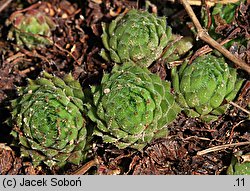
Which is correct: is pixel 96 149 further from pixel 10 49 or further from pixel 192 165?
pixel 10 49

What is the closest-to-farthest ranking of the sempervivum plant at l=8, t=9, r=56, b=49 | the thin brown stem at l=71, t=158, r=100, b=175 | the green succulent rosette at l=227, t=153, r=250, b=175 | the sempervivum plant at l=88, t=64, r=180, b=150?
1. the sempervivum plant at l=88, t=64, r=180, b=150
2. the green succulent rosette at l=227, t=153, r=250, b=175
3. the thin brown stem at l=71, t=158, r=100, b=175
4. the sempervivum plant at l=8, t=9, r=56, b=49

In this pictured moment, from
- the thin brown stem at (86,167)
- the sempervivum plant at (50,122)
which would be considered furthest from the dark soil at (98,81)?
the sempervivum plant at (50,122)

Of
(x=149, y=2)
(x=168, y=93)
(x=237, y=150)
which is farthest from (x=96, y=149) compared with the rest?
(x=149, y=2)

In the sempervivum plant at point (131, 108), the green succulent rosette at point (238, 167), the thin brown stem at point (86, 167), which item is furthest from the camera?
the thin brown stem at point (86, 167)

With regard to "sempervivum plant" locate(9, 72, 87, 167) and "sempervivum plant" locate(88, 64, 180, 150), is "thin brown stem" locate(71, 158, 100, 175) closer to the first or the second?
"sempervivum plant" locate(9, 72, 87, 167)

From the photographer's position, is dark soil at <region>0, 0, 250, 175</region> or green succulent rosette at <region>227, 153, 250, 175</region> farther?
dark soil at <region>0, 0, 250, 175</region>

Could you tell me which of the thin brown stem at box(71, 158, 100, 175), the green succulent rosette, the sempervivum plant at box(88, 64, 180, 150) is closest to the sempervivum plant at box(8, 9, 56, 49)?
the sempervivum plant at box(88, 64, 180, 150)

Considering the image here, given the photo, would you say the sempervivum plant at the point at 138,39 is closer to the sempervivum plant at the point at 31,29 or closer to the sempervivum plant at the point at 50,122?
the sempervivum plant at the point at 50,122
